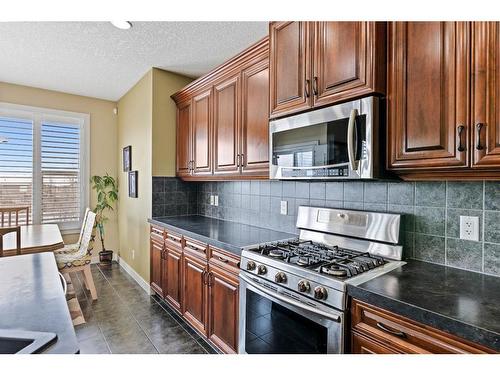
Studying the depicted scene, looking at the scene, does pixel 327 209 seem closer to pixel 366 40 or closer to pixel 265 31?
pixel 366 40

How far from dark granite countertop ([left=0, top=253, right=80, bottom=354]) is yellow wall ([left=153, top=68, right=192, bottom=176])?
1.87m

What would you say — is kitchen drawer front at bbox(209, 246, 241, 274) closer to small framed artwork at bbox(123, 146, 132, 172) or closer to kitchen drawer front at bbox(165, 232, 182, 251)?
kitchen drawer front at bbox(165, 232, 182, 251)

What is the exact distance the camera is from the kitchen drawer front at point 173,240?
8.64 feet

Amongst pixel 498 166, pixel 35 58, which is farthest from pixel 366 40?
pixel 35 58

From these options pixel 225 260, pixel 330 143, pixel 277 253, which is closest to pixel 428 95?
pixel 330 143

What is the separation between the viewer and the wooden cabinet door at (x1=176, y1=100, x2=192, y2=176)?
10.7 ft

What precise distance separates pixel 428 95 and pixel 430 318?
94 cm

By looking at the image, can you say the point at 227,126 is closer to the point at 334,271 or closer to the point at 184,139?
the point at 184,139

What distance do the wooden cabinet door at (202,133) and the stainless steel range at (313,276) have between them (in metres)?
1.32

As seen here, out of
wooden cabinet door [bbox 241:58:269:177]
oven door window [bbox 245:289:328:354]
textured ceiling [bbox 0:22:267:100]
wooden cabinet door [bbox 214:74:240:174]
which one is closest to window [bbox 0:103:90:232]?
textured ceiling [bbox 0:22:267:100]

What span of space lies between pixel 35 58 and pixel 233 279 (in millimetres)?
Result: 3247

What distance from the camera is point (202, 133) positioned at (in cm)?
300

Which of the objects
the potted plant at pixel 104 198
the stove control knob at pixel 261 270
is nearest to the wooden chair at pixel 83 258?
the potted plant at pixel 104 198
